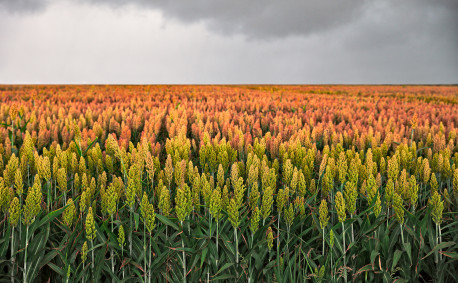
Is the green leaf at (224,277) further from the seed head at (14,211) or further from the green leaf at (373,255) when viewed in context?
the seed head at (14,211)

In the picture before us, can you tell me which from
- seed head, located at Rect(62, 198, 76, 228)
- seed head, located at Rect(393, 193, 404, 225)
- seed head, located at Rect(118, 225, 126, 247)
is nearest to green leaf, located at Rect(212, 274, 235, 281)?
seed head, located at Rect(118, 225, 126, 247)

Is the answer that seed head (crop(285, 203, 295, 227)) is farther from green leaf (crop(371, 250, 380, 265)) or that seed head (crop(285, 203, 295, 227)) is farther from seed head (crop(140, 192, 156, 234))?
seed head (crop(140, 192, 156, 234))

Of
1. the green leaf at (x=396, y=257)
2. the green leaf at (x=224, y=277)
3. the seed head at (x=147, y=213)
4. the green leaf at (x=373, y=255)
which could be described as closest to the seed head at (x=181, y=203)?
the seed head at (x=147, y=213)

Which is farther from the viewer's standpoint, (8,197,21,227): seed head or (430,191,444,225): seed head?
(430,191,444,225): seed head

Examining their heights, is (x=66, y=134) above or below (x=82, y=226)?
above

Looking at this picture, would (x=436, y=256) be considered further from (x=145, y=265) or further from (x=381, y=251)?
(x=145, y=265)

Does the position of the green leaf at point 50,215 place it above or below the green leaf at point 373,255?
above

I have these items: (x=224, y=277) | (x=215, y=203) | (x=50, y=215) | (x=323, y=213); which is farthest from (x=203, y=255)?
(x=50, y=215)

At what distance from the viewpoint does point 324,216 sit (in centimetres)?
188

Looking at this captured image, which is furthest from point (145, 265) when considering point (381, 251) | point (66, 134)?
point (66, 134)

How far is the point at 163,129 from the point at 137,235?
3.19 meters

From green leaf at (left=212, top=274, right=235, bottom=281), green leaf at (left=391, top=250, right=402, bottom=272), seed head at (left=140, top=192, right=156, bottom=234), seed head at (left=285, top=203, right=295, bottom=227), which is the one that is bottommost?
green leaf at (left=212, top=274, right=235, bottom=281)

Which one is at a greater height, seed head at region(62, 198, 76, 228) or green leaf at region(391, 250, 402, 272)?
seed head at region(62, 198, 76, 228)

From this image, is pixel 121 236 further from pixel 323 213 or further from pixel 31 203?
pixel 323 213
